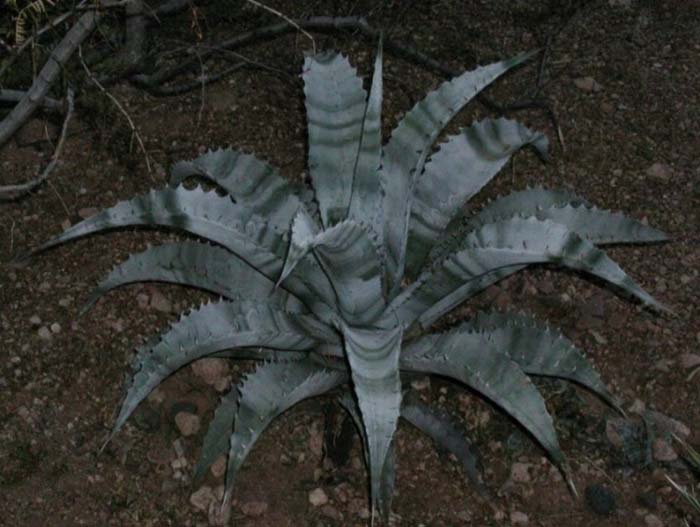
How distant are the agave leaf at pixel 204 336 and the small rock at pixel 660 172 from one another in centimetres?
134

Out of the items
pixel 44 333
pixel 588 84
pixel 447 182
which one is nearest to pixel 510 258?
pixel 447 182

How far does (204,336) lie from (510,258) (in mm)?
631

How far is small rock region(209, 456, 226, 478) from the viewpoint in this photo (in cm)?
A: 231

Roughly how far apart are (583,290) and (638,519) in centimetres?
66

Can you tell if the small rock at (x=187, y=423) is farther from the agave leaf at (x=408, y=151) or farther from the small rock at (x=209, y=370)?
the agave leaf at (x=408, y=151)

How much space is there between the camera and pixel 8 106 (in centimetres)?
304

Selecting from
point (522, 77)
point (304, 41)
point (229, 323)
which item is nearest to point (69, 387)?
point (229, 323)

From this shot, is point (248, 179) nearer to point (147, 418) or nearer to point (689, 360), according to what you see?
point (147, 418)

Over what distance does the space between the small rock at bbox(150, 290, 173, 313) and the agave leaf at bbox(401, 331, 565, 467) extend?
0.81m

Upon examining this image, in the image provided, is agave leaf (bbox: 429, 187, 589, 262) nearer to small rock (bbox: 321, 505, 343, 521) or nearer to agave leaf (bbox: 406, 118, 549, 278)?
agave leaf (bbox: 406, 118, 549, 278)

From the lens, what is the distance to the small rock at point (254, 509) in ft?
7.39

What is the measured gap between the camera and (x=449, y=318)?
8.51 ft

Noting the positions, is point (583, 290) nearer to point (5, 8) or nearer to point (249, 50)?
point (249, 50)

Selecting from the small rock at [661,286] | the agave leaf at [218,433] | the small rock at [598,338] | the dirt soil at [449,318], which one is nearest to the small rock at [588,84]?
the dirt soil at [449,318]
